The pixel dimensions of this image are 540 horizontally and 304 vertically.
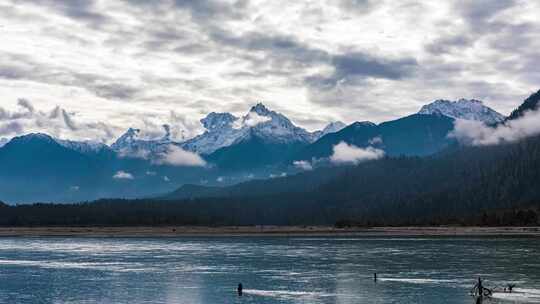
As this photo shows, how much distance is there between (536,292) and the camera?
84.1 meters

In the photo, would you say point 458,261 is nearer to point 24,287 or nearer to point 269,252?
point 269,252

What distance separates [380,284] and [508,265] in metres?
31.7

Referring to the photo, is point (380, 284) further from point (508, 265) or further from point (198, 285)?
point (508, 265)

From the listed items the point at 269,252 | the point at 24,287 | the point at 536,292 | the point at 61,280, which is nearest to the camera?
the point at 536,292

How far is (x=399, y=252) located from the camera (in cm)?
15238

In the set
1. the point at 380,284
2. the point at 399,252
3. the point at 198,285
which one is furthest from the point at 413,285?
the point at 399,252

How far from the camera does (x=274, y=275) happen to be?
4277 inches

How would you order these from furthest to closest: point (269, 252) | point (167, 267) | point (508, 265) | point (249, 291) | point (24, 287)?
1. point (269, 252)
2. point (167, 267)
3. point (508, 265)
4. point (24, 287)
5. point (249, 291)

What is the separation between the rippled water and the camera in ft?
278

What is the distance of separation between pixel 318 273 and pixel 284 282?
1337 cm

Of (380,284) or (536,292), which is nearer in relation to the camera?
(536,292)

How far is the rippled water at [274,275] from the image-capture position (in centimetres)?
8462

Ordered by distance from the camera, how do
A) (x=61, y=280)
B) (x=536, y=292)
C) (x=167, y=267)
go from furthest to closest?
(x=167, y=267), (x=61, y=280), (x=536, y=292)

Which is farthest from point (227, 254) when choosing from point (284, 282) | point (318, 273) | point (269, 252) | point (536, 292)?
point (536, 292)
